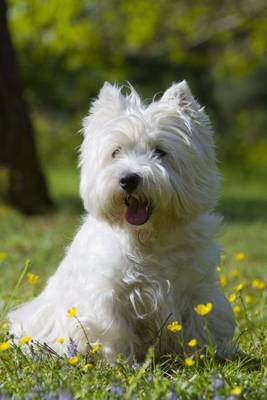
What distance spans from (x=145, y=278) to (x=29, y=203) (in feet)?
24.9

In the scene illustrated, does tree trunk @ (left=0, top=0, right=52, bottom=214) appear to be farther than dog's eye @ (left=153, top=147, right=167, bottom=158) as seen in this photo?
Yes

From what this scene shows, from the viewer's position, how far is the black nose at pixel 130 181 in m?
3.74

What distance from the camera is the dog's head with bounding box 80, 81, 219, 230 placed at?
3793 mm

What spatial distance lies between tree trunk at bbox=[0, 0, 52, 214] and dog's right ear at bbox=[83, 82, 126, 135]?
6.73 m

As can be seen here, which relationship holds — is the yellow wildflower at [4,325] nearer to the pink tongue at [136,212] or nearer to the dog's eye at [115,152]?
the pink tongue at [136,212]

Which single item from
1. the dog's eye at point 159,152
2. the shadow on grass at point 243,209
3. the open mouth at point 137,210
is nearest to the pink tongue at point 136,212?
the open mouth at point 137,210

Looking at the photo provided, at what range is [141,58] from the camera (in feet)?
89.3

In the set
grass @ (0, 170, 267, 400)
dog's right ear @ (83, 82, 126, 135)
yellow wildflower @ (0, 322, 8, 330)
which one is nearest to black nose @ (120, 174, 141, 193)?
dog's right ear @ (83, 82, 126, 135)

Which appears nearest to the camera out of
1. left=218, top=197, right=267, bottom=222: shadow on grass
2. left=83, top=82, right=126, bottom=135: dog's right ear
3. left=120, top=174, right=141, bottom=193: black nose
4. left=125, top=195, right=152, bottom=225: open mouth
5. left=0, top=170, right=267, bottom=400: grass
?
left=0, top=170, right=267, bottom=400: grass

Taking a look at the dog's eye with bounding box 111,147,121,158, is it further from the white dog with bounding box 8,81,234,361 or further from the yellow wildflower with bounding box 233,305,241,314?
the yellow wildflower with bounding box 233,305,241,314

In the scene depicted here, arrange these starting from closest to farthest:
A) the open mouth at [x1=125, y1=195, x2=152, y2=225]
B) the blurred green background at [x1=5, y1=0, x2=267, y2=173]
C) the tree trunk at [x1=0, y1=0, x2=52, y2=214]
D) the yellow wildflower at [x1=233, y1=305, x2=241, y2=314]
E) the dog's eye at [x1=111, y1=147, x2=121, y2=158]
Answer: the open mouth at [x1=125, y1=195, x2=152, y2=225] → the dog's eye at [x1=111, y1=147, x2=121, y2=158] → the yellow wildflower at [x1=233, y1=305, x2=241, y2=314] → the tree trunk at [x1=0, y1=0, x2=52, y2=214] → the blurred green background at [x1=5, y1=0, x2=267, y2=173]

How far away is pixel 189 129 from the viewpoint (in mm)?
3967

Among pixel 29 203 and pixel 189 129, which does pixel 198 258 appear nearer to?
pixel 189 129

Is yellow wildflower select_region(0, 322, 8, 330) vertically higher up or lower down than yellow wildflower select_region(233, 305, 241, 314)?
higher up
